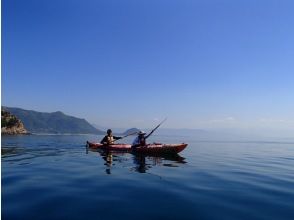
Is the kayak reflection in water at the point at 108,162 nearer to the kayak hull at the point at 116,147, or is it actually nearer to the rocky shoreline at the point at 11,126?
the kayak hull at the point at 116,147

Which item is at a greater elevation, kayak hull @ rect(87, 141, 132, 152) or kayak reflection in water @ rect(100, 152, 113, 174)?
kayak hull @ rect(87, 141, 132, 152)

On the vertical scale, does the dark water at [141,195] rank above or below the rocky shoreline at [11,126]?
below

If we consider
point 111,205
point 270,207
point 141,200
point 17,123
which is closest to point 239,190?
point 270,207

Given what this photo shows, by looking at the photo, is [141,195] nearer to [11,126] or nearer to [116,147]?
Answer: [116,147]

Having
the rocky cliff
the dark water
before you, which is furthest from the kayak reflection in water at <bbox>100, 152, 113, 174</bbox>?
the rocky cliff

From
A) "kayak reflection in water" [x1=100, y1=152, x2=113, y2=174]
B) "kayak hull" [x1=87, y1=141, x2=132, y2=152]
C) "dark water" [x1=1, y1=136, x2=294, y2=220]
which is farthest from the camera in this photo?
"kayak hull" [x1=87, y1=141, x2=132, y2=152]

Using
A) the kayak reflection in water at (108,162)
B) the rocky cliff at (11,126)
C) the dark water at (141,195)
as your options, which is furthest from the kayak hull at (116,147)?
the rocky cliff at (11,126)

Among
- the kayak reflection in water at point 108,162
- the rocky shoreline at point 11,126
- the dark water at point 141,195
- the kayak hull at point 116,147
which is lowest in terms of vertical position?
the dark water at point 141,195

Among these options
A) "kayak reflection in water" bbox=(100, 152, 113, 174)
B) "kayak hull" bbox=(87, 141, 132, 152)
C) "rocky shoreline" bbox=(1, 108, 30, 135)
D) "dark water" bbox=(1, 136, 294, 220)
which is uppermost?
"rocky shoreline" bbox=(1, 108, 30, 135)

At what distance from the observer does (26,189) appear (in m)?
14.9

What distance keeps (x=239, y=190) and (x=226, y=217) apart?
528 cm

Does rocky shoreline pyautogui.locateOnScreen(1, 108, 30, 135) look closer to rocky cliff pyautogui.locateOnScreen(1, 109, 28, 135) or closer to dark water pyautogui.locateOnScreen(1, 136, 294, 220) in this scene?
rocky cliff pyautogui.locateOnScreen(1, 109, 28, 135)

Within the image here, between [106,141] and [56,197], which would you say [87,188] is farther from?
[106,141]

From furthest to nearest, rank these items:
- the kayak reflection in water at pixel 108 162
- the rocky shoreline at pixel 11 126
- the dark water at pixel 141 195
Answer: the rocky shoreline at pixel 11 126
the kayak reflection in water at pixel 108 162
the dark water at pixel 141 195
